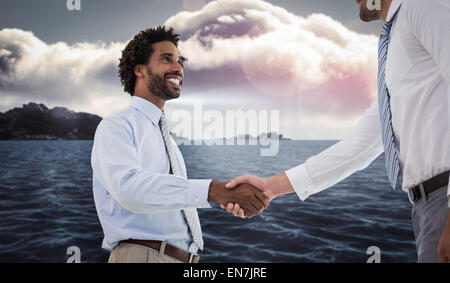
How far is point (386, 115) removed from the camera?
6.18 ft

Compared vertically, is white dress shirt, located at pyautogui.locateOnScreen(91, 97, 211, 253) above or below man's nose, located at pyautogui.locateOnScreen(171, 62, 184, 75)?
below

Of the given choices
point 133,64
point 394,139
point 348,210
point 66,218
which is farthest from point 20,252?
point 348,210

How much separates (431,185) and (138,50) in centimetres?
267

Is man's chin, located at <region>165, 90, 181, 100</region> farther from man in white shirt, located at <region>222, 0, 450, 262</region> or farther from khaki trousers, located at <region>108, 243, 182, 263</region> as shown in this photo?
man in white shirt, located at <region>222, 0, 450, 262</region>

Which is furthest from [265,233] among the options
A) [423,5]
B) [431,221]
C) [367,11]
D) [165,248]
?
[423,5]

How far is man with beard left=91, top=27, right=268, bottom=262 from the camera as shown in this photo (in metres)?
1.98

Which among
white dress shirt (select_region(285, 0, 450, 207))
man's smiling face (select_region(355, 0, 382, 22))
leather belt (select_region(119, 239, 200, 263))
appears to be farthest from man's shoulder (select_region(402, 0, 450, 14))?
leather belt (select_region(119, 239, 200, 263))

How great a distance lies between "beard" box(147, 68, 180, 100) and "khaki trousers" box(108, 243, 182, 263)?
51.2 inches

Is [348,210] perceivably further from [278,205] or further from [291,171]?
[291,171]

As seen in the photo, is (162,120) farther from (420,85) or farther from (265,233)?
(265,233)

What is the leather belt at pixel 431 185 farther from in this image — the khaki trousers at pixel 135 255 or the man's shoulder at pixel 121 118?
the man's shoulder at pixel 121 118

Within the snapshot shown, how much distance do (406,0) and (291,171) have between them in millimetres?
1515

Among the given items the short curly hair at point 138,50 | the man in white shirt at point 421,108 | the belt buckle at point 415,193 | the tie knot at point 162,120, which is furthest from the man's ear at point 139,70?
the belt buckle at point 415,193
